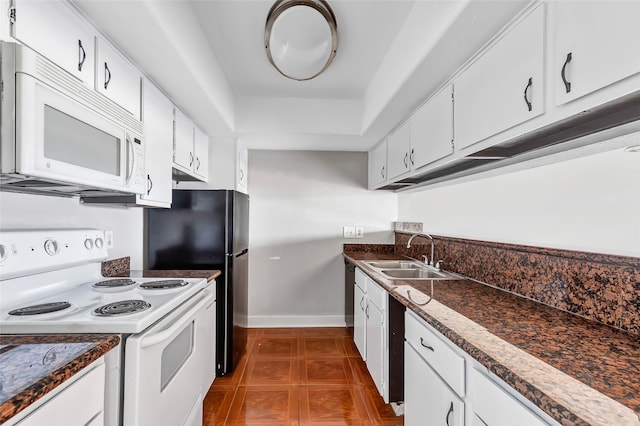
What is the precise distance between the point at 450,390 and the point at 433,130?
1.36m

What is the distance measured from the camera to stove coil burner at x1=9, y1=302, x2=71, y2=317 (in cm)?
111

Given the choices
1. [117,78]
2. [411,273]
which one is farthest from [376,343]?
[117,78]

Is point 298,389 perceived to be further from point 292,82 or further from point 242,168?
point 292,82

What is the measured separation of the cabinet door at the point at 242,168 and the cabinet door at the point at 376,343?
167 cm

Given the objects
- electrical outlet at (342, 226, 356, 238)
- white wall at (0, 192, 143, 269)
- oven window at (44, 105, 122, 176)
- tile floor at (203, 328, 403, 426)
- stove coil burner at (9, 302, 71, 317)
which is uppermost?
oven window at (44, 105, 122, 176)

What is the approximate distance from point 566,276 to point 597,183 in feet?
1.28

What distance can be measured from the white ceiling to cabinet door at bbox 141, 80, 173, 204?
10cm

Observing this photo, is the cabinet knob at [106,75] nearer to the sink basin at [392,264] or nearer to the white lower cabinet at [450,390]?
the white lower cabinet at [450,390]

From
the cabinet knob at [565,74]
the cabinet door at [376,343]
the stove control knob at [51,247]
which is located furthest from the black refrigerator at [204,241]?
the cabinet knob at [565,74]

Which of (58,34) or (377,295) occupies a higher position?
(58,34)

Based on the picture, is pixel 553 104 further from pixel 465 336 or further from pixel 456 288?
pixel 456 288

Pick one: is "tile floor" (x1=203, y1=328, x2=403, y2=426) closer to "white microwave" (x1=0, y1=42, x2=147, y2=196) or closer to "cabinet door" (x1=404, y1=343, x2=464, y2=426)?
"cabinet door" (x1=404, y1=343, x2=464, y2=426)

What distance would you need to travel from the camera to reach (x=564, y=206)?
1.36 m

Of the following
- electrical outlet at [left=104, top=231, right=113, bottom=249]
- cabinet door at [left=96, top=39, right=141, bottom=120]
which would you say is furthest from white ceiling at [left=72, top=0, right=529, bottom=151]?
electrical outlet at [left=104, top=231, right=113, bottom=249]
